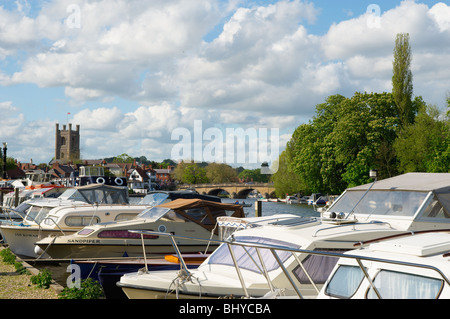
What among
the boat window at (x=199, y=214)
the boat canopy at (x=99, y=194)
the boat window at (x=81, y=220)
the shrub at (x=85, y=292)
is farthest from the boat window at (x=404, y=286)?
the boat canopy at (x=99, y=194)

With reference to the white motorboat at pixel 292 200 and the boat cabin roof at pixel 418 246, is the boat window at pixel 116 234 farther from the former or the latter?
the white motorboat at pixel 292 200

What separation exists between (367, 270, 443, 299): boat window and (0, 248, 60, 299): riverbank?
25.4 feet

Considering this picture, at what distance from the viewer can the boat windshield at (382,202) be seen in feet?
41.5

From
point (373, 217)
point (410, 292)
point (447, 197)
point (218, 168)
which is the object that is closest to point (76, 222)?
point (373, 217)

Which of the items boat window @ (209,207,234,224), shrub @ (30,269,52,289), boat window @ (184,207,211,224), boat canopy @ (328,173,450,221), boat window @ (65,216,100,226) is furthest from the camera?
boat window @ (65,216,100,226)

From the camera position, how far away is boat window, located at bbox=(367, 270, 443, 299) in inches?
230

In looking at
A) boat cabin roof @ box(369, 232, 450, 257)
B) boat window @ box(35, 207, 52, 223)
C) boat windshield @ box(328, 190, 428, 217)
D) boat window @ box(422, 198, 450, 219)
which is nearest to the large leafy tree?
boat window @ box(35, 207, 52, 223)

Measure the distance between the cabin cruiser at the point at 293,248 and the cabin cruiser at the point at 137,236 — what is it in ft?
19.2

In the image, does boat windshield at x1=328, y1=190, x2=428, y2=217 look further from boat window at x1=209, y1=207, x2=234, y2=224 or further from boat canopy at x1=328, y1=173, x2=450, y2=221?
boat window at x1=209, y1=207, x2=234, y2=224

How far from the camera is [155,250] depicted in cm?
1722

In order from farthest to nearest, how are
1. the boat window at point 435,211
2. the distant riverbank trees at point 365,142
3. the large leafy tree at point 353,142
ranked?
the large leafy tree at point 353,142 → the distant riverbank trees at point 365,142 → the boat window at point 435,211

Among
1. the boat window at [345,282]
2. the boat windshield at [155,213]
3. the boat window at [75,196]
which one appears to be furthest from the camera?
the boat window at [75,196]

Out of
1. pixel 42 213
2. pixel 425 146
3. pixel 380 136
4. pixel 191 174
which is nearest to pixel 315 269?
pixel 42 213
